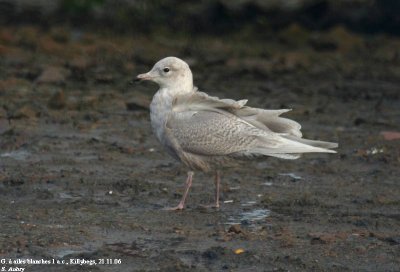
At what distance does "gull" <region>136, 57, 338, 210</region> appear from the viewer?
993 centimetres

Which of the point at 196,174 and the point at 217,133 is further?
the point at 196,174

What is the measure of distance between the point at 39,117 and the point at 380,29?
8464 millimetres

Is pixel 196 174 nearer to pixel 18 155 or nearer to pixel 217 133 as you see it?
pixel 217 133

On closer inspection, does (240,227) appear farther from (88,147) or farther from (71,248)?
(88,147)

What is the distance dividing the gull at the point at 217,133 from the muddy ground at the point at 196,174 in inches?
15.7

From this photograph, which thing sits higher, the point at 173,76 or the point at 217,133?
the point at 173,76

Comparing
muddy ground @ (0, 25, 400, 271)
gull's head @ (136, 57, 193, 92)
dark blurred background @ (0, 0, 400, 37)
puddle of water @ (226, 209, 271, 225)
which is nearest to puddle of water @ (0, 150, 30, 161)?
muddy ground @ (0, 25, 400, 271)

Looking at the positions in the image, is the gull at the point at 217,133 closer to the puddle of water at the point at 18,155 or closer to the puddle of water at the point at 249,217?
the puddle of water at the point at 249,217

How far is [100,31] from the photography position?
19.8 m

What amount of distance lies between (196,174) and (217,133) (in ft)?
4.93

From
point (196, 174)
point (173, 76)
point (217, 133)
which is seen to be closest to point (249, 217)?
point (217, 133)

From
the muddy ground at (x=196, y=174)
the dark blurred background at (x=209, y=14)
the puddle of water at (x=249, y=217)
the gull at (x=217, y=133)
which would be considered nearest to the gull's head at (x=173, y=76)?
the gull at (x=217, y=133)

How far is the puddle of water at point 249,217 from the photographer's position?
371 inches

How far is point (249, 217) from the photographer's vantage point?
31.4ft
